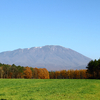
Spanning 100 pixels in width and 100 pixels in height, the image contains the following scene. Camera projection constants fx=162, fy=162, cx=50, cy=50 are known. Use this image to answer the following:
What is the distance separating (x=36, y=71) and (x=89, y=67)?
235 ft

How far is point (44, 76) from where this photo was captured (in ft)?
502

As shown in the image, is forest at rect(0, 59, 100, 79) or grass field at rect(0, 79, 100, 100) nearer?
grass field at rect(0, 79, 100, 100)

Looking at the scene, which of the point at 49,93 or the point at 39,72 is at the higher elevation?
the point at 39,72

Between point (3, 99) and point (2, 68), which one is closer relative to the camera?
point (3, 99)

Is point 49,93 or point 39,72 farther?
point 39,72

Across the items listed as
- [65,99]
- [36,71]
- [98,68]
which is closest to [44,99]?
[65,99]

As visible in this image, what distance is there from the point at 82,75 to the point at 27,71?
56.6 m

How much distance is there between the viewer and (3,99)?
15.7 meters

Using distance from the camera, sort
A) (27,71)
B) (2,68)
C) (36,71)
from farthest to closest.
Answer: (36,71) < (27,71) < (2,68)

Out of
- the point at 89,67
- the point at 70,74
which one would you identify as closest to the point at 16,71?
the point at 89,67

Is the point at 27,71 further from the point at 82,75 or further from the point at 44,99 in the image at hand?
the point at 44,99

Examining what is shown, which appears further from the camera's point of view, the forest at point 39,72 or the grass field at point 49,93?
the forest at point 39,72

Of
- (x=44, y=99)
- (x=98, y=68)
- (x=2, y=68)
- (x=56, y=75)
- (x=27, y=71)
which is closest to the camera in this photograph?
(x=44, y=99)

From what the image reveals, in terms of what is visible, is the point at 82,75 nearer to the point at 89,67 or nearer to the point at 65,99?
the point at 89,67
